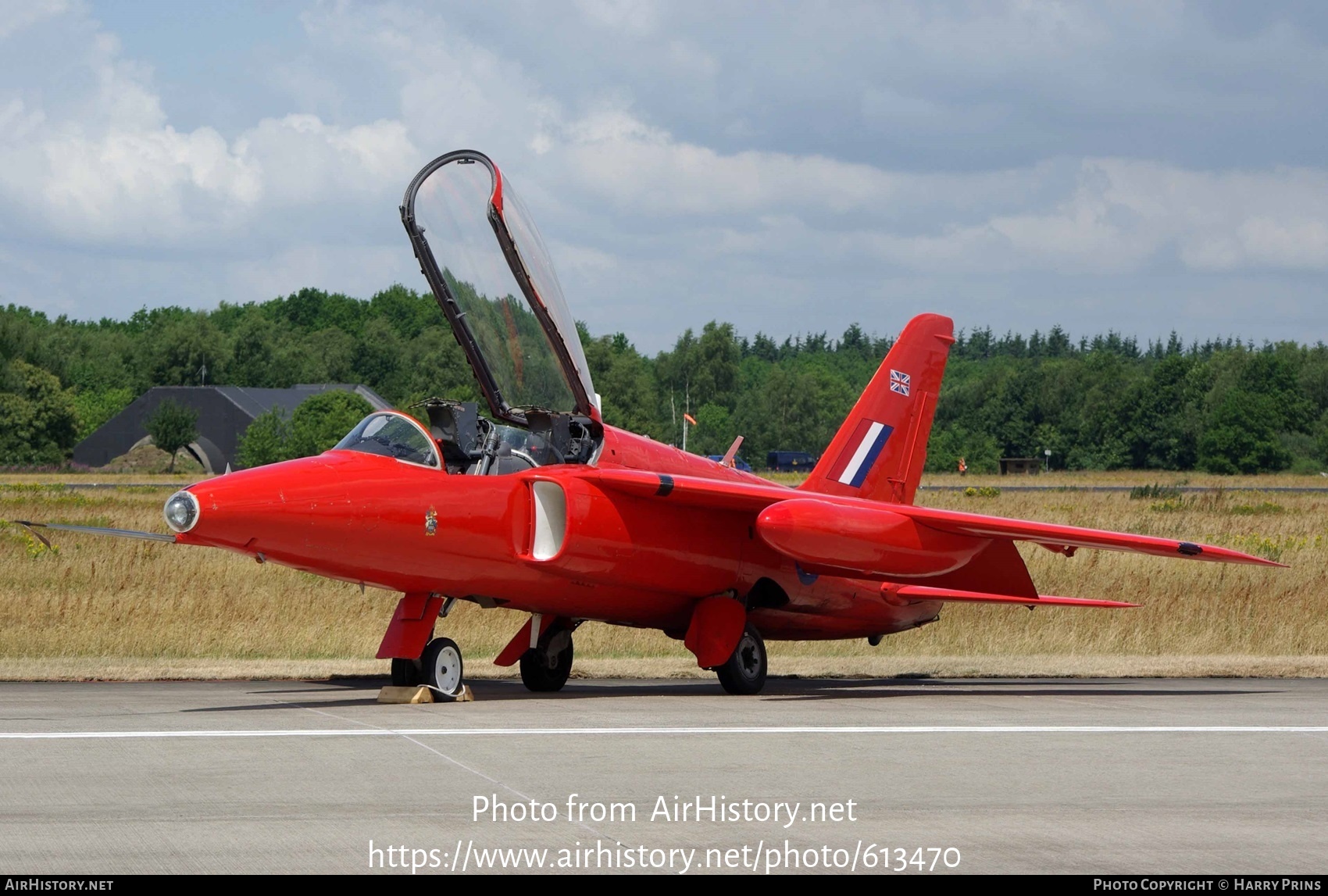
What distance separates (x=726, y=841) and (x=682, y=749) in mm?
3121

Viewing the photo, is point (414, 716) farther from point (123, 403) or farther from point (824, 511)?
point (123, 403)

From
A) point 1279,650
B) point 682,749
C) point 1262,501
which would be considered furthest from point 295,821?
point 1262,501

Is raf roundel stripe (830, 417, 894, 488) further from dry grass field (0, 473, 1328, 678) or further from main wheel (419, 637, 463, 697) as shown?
main wheel (419, 637, 463, 697)

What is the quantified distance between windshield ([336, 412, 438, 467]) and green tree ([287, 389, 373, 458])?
45.8m

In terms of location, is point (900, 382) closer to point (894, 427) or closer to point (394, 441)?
point (894, 427)

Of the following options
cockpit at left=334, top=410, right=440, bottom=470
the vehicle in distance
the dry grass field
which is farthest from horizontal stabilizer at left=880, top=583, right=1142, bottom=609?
the vehicle in distance

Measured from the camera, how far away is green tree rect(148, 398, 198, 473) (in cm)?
8831

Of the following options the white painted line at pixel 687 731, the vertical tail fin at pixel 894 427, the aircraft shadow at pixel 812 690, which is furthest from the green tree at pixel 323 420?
the white painted line at pixel 687 731

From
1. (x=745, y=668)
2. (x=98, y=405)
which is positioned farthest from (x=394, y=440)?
(x=98, y=405)

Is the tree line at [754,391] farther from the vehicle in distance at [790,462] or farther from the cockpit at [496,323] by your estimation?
the cockpit at [496,323]

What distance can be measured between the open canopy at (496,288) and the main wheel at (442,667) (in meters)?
2.23

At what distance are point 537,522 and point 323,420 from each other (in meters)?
55.5

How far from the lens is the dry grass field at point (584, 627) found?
713 inches

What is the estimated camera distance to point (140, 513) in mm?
36469
